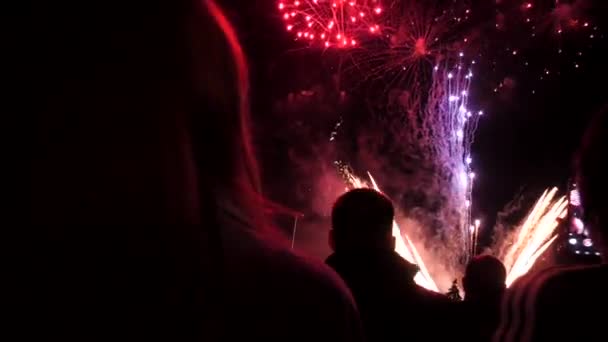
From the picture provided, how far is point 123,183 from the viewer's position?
38.5 inches

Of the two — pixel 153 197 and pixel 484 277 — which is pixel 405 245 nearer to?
pixel 484 277

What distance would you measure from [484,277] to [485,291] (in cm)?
9

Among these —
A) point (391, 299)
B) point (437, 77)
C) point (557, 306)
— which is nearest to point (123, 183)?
point (557, 306)

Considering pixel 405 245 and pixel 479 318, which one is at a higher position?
pixel 479 318

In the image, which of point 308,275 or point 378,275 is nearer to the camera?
point 308,275

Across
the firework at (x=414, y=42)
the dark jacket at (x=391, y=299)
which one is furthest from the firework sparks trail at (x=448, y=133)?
the dark jacket at (x=391, y=299)

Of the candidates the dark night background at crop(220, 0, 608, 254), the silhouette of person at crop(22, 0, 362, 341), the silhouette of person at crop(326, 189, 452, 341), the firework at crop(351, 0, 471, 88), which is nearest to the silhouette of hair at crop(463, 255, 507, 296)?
the silhouette of person at crop(326, 189, 452, 341)

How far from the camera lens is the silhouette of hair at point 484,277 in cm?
436

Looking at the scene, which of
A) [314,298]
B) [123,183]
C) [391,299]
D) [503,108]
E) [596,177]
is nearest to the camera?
[123,183]

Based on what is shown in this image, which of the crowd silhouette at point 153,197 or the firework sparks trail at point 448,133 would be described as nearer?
the crowd silhouette at point 153,197

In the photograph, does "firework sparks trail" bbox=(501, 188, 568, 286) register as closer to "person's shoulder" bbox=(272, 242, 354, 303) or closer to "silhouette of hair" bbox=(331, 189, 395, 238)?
"silhouette of hair" bbox=(331, 189, 395, 238)

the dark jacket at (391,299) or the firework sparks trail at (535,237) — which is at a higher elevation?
the dark jacket at (391,299)

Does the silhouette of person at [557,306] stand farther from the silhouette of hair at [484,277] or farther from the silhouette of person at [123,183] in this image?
the silhouette of hair at [484,277]

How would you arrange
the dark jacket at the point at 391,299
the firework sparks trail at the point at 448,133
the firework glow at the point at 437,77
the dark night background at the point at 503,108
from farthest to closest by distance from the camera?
the dark night background at the point at 503,108, the firework sparks trail at the point at 448,133, the firework glow at the point at 437,77, the dark jacket at the point at 391,299
